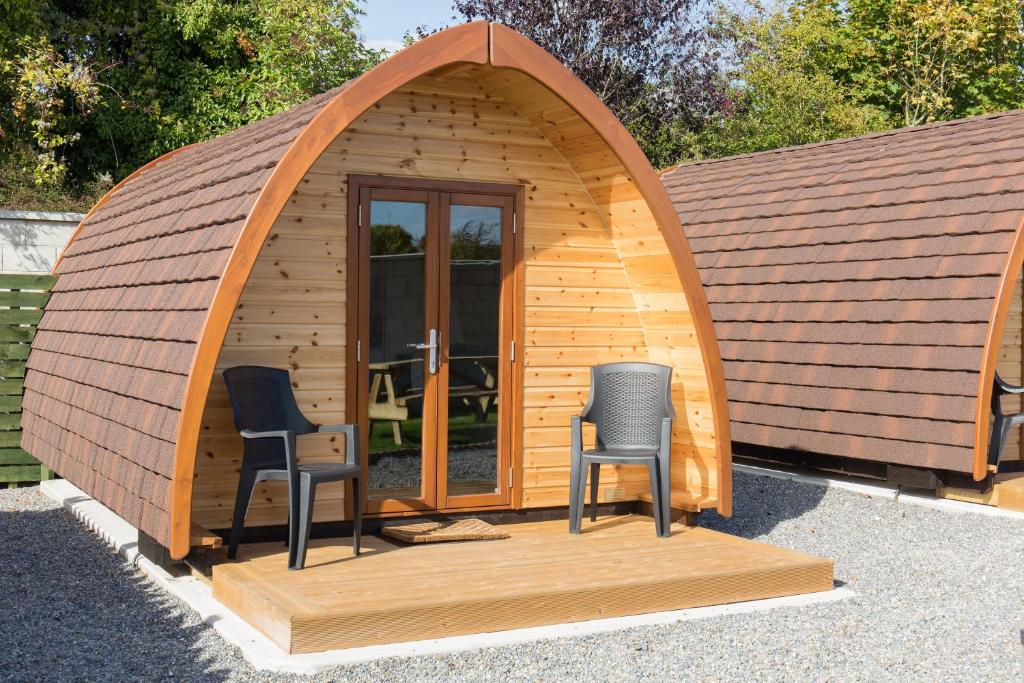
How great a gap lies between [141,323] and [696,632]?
11.4 ft

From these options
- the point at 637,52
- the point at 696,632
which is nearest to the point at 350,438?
the point at 696,632

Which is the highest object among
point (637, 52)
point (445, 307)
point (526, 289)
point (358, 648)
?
point (637, 52)

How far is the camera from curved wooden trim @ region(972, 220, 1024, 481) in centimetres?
795

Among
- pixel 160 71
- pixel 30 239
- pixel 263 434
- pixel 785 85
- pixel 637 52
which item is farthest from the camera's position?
pixel 785 85

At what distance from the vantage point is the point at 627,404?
23.3 feet

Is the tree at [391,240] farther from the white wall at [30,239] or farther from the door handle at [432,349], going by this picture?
the white wall at [30,239]

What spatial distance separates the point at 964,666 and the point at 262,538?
361cm

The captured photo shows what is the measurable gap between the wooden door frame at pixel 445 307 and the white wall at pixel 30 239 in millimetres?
5981

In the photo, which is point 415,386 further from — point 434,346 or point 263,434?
point 263,434

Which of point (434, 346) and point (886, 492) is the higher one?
point (434, 346)

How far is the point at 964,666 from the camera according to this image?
4871mm

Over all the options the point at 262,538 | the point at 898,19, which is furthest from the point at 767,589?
the point at 898,19

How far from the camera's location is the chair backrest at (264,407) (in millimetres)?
6148

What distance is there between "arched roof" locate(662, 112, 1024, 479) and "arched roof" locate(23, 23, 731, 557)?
2.21 meters
